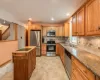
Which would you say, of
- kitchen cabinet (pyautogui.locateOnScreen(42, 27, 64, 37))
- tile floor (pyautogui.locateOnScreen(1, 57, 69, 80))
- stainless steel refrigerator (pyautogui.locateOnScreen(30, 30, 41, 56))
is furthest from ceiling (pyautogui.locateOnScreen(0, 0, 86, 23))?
kitchen cabinet (pyautogui.locateOnScreen(42, 27, 64, 37))

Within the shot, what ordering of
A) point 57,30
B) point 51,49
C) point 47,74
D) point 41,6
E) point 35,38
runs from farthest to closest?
1. point 57,30
2. point 51,49
3. point 35,38
4. point 47,74
5. point 41,6

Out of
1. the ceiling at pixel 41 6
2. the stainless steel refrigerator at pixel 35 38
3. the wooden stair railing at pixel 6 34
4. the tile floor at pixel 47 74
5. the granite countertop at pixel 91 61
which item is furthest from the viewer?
the stainless steel refrigerator at pixel 35 38

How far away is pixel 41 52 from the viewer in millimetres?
7078

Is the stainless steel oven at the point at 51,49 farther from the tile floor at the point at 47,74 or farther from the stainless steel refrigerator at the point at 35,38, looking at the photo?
the tile floor at the point at 47,74

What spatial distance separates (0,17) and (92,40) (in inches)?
145

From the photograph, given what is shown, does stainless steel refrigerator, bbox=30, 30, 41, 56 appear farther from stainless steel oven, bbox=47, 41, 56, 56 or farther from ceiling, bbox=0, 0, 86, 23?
ceiling, bbox=0, 0, 86, 23

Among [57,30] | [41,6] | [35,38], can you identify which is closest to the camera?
[41,6]

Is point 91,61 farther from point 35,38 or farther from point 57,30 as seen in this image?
point 57,30

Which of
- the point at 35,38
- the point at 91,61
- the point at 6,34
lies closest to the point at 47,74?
the point at 91,61

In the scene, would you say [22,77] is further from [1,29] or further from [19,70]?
[1,29]

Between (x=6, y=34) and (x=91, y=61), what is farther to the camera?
(x=6, y=34)

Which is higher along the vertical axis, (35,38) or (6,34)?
(6,34)

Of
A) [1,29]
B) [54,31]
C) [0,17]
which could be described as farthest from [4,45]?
[54,31]

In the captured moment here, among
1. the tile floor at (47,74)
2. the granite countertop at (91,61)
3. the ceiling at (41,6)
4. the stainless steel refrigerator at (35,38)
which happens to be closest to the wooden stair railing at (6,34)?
the stainless steel refrigerator at (35,38)
